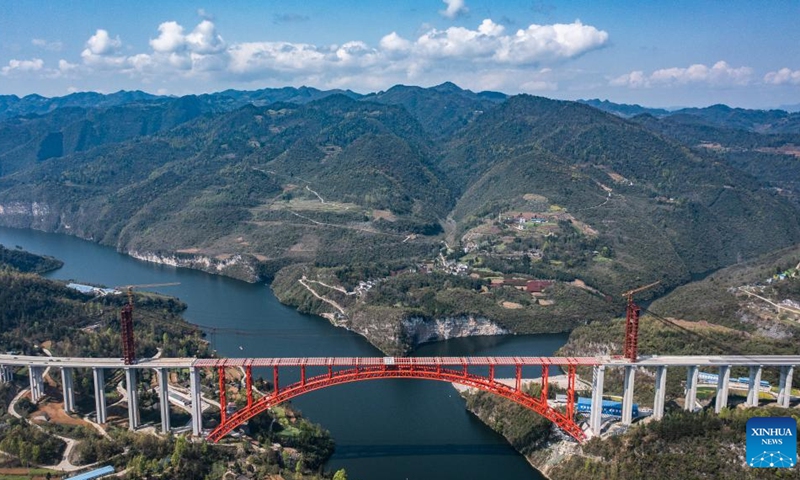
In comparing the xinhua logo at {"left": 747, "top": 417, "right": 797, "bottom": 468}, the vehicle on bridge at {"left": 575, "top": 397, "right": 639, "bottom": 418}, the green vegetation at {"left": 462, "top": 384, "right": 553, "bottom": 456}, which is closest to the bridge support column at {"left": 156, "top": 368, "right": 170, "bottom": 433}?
the green vegetation at {"left": 462, "top": 384, "right": 553, "bottom": 456}

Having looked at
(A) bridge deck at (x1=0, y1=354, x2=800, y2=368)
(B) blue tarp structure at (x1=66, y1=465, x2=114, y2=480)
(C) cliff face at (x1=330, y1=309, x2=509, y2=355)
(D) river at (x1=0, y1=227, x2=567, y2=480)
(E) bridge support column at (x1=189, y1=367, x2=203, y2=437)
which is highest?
(A) bridge deck at (x1=0, y1=354, x2=800, y2=368)

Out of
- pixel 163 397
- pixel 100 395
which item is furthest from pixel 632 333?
pixel 100 395

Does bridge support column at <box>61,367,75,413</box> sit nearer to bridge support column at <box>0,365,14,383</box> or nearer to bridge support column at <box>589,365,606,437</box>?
bridge support column at <box>0,365,14,383</box>

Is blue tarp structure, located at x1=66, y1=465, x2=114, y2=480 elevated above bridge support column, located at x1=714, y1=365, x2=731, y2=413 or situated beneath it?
situated beneath

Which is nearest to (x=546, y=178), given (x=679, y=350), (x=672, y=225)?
(x=672, y=225)

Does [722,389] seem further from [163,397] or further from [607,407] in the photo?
[163,397]

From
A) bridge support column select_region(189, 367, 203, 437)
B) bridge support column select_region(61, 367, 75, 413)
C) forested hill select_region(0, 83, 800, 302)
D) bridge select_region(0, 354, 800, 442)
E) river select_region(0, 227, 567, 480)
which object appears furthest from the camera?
forested hill select_region(0, 83, 800, 302)

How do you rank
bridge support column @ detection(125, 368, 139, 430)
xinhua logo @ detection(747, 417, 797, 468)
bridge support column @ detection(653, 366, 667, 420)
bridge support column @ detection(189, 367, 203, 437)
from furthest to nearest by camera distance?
bridge support column @ detection(653, 366, 667, 420), bridge support column @ detection(125, 368, 139, 430), bridge support column @ detection(189, 367, 203, 437), xinhua logo @ detection(747, 417, 797, 468)

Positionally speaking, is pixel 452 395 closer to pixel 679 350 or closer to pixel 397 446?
pixel 397 446
